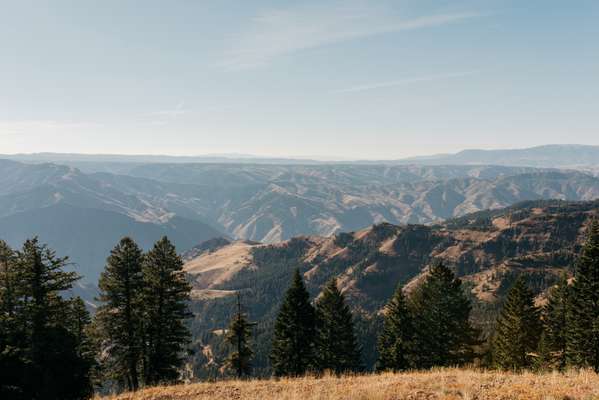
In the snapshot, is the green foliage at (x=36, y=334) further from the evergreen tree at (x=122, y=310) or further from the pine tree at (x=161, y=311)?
the pine tree at (x=161, y=311)

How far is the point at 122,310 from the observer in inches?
1345

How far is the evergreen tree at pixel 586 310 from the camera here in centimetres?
3541

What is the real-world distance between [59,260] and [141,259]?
20.9ft

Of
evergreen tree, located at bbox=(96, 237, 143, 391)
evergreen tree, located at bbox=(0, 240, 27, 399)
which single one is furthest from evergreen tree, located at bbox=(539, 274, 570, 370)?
evergreen tree, located at bbox=(0, 240, 27, 399)

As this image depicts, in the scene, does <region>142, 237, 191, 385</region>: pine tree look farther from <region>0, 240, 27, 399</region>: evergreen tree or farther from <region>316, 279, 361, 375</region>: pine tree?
<region>316, 279, 361, 375</region>: pine tree

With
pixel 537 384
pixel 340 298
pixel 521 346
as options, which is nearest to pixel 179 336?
pixel 340 298

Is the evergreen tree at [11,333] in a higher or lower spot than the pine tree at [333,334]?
higher

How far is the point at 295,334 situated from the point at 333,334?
6014 mm

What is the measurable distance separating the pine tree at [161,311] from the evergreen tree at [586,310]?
1465 inches

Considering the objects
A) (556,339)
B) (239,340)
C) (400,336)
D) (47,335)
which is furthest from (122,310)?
(556,339)

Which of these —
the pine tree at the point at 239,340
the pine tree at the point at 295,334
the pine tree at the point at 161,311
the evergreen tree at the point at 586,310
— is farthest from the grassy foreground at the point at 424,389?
the pine tree at the point at 295,334

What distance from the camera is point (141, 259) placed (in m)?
34.9

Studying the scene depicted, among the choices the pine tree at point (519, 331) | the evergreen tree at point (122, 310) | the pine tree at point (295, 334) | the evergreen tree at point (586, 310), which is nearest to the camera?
the evergreen tree at point (122, 310)

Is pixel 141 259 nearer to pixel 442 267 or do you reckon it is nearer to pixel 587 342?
pixel 442 267
